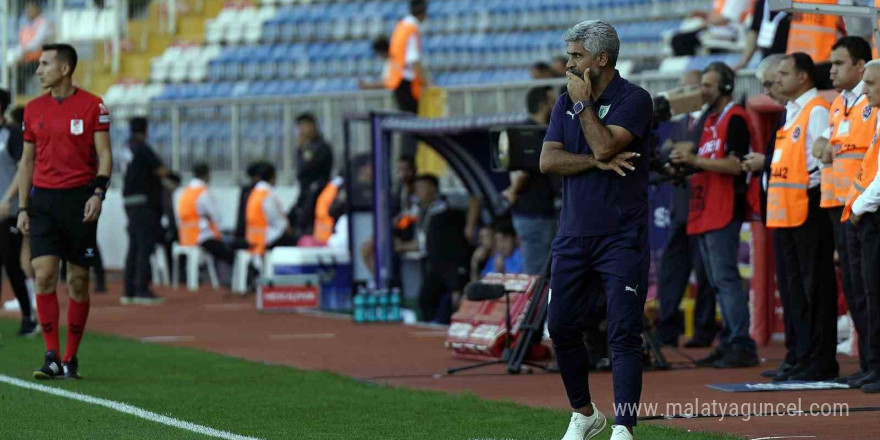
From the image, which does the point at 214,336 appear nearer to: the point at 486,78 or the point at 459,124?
the point at 459,124

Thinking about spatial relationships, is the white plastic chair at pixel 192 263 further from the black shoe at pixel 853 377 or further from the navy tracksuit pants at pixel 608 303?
the navy tracksuit pants at pixel 608 303

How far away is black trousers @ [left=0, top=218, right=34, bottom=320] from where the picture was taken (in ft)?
44.7

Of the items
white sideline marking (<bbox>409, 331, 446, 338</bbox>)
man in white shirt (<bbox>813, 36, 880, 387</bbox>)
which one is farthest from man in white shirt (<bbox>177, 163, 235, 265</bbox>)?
man in white shirt (<bbox>813, 36, 880, 387</bbox>)

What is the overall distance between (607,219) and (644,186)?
278mm

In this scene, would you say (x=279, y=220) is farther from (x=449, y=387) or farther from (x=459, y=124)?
(x=449, y=387)

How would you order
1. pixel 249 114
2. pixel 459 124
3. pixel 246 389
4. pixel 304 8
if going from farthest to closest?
pixel 304 8 < pixel 249 114 < pixel 459 124 < pixel 246 389

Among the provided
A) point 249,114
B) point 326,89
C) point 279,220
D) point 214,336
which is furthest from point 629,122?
point 326,89

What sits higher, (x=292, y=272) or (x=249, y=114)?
(x=249, y=114)

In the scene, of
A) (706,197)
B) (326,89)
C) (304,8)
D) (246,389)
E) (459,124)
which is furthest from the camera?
(304,8)

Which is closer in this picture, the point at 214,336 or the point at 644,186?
the point at 644,186

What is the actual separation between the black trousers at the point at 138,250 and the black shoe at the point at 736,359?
925 centimetres

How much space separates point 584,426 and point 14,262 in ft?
26.5

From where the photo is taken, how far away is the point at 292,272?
1764 cm

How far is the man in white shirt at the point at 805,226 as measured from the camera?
9719mm
